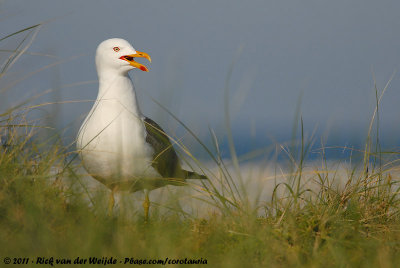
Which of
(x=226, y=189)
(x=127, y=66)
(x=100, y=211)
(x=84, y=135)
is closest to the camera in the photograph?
(x=100, y=211)

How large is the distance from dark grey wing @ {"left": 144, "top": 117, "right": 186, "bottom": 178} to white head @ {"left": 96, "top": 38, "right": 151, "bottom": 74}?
1.93 feet

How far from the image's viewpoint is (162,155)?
475 centimetres

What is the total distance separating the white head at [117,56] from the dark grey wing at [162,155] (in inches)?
23.2

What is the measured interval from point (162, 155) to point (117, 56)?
44.9 inches

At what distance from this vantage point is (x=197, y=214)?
3355 mm

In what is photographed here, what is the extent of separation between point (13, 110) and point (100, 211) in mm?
1436

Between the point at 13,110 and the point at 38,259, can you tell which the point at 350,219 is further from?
the point at 13,110

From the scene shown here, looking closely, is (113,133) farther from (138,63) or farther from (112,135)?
(138,63)

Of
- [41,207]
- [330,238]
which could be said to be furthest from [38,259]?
[330,238]

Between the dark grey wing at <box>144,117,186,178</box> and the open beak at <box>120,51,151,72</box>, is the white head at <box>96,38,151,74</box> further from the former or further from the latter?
the dark grey wing at <box>144,117,186,178</box>

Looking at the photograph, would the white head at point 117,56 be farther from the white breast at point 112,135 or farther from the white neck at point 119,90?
the white breast at point 112,135

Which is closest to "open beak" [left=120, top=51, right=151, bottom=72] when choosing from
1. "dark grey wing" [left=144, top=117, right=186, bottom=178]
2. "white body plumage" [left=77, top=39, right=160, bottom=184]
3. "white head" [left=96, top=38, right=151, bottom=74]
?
"white head" [left=96, top=38, right=151, bottom=74]

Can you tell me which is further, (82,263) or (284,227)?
(284,227)

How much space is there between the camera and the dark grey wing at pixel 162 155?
4590mm
